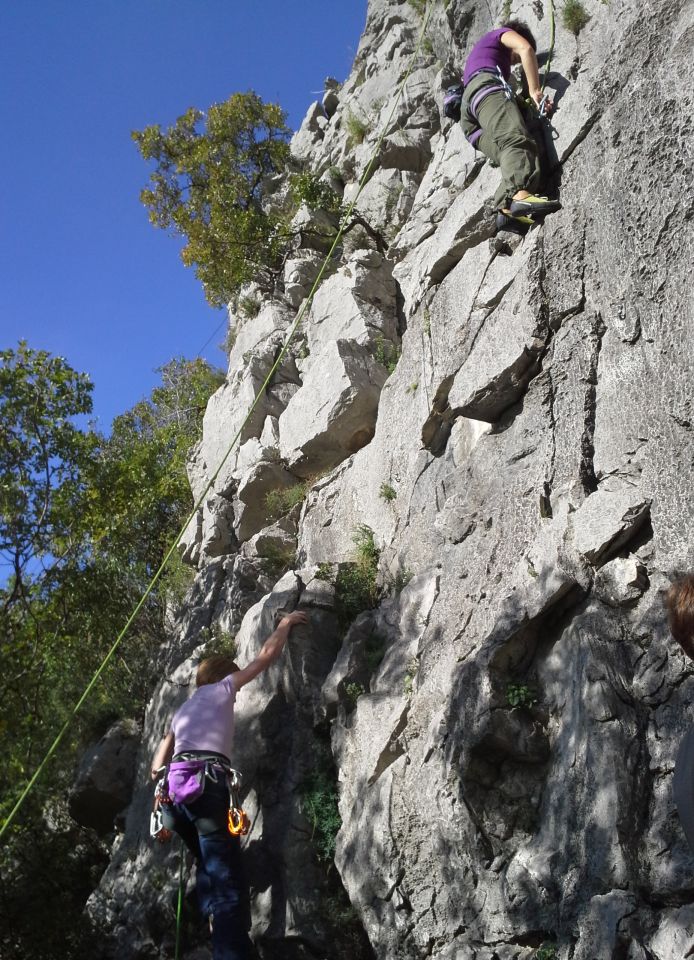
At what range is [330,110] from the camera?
17766 mm

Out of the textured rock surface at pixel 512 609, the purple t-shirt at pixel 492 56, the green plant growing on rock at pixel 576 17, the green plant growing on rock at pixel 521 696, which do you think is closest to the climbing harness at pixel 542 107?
the textured rock surface at pixel 512 609

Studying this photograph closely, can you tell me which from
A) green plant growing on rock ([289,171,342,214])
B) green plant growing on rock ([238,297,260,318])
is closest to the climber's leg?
green plant growing on rock ([289,171,342,214])

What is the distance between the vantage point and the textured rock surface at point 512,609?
4875mm

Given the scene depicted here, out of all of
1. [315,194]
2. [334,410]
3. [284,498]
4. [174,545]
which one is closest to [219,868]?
[174,545]

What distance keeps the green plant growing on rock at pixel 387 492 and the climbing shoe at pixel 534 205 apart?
288cm

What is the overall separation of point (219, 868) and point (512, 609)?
2.71 m

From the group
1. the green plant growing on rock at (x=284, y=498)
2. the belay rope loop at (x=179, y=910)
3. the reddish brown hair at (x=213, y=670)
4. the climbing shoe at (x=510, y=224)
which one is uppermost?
the green plant growing on rock at (x=284, y=498)

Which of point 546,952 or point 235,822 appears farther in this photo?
point 235,822

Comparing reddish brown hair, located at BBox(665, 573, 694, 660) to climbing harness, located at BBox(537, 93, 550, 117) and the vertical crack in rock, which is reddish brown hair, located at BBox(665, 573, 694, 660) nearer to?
the vertical crack in rock

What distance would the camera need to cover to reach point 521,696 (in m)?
5.41

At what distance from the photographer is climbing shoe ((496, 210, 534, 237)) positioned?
7234mm

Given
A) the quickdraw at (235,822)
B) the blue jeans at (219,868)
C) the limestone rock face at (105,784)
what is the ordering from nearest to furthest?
the blue jeans at (219,868), the quickdraw at (235,822), the limestone rock face at (105,784)

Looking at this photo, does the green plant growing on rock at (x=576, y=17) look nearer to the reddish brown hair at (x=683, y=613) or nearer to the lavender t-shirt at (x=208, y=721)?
the lavender t-shirt at (x=208, y=721)

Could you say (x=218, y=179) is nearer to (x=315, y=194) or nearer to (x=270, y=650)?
(x=315, y=194)
